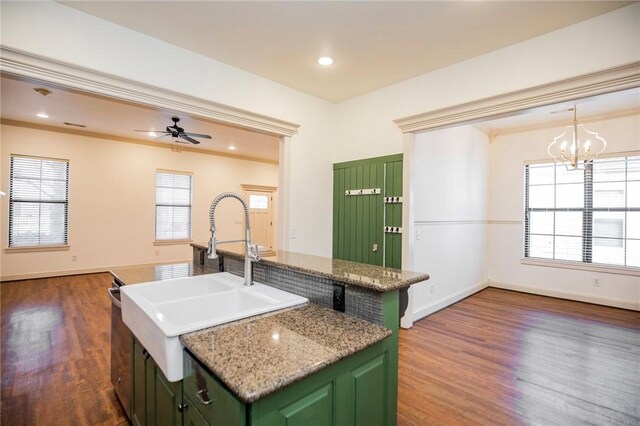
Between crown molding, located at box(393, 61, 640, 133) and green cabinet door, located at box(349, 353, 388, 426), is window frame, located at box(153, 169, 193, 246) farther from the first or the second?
green cabinet door, located at box(349, 353, 388, 426)

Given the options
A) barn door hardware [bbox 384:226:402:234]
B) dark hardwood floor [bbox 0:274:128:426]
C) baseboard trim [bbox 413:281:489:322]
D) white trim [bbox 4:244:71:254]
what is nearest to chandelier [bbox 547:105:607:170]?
baseboard trim [bbox 413:281:489:322]

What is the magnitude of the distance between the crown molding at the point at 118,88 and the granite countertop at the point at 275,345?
2384 mm

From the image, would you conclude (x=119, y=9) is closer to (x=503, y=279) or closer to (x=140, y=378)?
(x=140, y=378)

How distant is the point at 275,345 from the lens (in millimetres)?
1117

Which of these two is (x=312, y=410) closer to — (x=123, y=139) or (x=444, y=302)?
(x=444, y=302)

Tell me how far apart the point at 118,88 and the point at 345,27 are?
1993 mm

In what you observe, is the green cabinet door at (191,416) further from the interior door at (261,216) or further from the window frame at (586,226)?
the interior door at (261,216)

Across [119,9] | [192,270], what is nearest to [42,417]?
[192,270]

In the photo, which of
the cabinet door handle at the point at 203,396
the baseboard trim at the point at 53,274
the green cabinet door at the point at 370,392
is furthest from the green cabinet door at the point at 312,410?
the baseboard trim at the point at 53,274

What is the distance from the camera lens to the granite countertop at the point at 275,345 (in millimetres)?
904

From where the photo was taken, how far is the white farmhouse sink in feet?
3.90

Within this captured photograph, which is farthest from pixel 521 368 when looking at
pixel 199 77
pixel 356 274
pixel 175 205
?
pixel 175 205

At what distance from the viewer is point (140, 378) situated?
1695 mm

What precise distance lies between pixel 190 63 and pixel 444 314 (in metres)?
4.28
